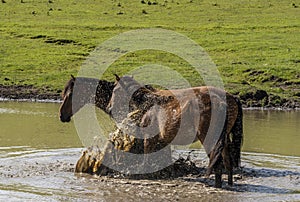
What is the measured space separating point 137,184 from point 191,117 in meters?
1.48

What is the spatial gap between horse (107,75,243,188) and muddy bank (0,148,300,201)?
0.49 m

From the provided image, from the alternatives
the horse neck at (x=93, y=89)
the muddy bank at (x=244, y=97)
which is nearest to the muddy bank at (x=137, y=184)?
the horse neck at (x=93, y=89)

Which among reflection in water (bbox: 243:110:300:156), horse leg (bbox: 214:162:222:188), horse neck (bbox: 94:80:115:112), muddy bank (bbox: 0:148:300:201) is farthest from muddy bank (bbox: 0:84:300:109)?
horse leg (bbox: 214:162:222:188)

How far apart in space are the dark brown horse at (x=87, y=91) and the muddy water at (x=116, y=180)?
4.36ft

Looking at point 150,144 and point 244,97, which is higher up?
point 244,97

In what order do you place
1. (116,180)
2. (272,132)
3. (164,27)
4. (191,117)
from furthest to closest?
1. (164,27)
2. (272,132)
3. (116,180)
4. (191,117)

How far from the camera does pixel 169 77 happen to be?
25.5 m

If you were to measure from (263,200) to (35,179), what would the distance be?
394 cm

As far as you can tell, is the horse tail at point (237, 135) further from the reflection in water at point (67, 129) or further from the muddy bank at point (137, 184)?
the reflection in water at point (67, 129)

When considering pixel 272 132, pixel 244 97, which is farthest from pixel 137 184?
pixel 244 97

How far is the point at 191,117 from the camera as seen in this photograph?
1147cm

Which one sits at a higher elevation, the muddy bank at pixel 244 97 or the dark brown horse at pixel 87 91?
the dark brown horse at pixel 87 91

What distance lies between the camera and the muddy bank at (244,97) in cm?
2238

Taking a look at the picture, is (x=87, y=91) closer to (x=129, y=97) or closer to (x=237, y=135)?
(x=129, y=97)
